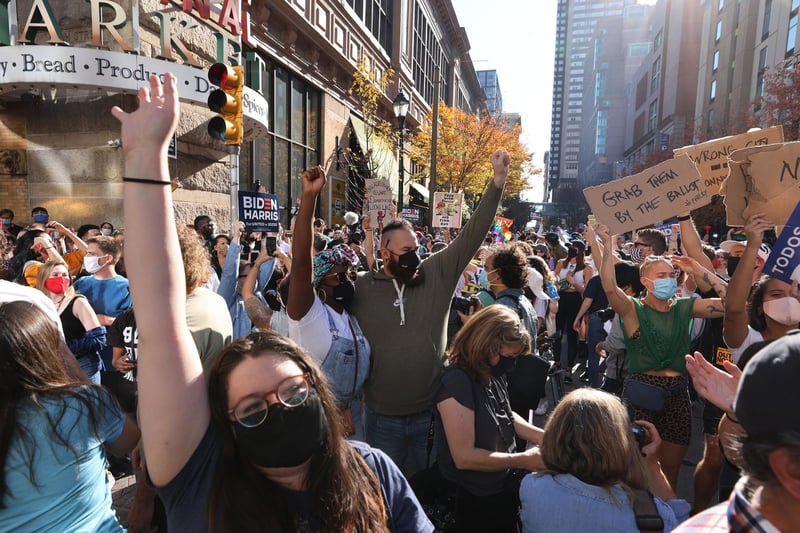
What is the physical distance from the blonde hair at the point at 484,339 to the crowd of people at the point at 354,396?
0.01 m

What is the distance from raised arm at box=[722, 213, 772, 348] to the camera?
9.86 ft

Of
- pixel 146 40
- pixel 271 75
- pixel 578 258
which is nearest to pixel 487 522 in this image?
pixel 578 258

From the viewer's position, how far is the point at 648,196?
428cm

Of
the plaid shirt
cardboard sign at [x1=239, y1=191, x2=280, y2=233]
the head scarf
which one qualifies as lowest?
the plaid shirt

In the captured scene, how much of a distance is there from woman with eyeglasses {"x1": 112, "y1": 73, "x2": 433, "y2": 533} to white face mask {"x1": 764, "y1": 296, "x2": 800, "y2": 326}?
246cm

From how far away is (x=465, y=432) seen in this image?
2.38 meters

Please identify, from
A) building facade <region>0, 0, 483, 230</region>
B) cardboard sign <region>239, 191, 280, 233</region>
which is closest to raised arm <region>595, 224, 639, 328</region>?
cardboard sign <region>239, 191, 280, 233</region>

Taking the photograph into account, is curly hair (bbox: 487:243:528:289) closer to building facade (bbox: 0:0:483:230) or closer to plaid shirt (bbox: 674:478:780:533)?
plaid shirt (bbox: 674:478:780:533)

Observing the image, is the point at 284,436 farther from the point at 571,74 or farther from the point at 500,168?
the point at 571,74

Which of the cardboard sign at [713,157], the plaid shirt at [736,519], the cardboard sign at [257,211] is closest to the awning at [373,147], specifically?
the cardboard sign at [257,211]

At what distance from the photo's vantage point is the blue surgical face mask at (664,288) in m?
3.45

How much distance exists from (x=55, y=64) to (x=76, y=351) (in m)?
6.82

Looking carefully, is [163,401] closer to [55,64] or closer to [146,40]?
[55,64]

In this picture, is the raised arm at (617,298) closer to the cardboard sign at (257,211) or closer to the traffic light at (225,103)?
the cardboard sign at (257,211)
